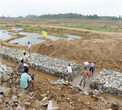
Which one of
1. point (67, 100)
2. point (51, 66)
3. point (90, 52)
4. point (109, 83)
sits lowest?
point (109, 83)

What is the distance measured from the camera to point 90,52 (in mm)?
13484

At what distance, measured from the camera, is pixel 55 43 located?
634 inches

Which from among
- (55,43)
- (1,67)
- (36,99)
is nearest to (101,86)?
(36,99)

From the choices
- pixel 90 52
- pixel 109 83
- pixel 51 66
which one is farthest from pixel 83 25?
pixel 109 83

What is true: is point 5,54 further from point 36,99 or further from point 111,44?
point 111,44

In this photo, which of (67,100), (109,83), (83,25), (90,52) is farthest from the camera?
(83,25)

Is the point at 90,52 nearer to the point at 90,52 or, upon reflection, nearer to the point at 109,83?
the point at 90,52


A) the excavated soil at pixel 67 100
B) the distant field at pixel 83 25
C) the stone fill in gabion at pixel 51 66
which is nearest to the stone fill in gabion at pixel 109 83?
the excavated soil at pixel 67 100

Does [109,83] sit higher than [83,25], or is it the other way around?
[83,25]

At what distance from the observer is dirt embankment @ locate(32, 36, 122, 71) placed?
12292mm

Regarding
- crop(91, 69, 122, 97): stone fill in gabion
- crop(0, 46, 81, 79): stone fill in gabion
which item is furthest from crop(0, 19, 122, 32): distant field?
crop(91, 69, 122, 97): stone fill in gabion

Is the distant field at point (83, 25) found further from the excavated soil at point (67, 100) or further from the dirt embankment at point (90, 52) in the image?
the excavated soil at point (67, 100)

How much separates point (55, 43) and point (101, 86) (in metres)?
9.86

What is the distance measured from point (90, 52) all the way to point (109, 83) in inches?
248
